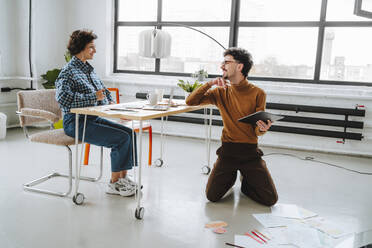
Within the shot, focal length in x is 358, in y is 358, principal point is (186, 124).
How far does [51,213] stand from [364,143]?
3379 millimetres

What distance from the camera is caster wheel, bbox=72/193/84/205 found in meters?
2.35

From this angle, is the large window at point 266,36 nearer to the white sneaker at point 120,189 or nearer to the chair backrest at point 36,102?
the chair backrest at point 36,102

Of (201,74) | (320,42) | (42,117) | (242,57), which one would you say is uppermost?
(320,42)

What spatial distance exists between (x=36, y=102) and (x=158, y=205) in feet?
3.81

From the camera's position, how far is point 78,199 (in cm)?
237

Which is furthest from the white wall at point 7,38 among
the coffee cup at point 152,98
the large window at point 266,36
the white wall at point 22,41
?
the coffee cup at point 152,98

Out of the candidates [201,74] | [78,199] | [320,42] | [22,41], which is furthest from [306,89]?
[22,41]

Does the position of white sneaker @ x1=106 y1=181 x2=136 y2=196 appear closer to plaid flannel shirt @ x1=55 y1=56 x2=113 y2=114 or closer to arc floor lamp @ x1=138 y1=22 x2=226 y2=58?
plaid flannel shirt @ x1=55 y1=56 x2=113 y2=114

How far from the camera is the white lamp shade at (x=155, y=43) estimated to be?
308cm

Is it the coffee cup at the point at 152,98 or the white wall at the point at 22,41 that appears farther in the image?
the white wall at the point at 22,41

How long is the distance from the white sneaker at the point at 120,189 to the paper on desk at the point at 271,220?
0.88 meters

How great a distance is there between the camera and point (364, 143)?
4.03 m

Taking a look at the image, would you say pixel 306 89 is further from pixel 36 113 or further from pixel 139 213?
pixel 36 113

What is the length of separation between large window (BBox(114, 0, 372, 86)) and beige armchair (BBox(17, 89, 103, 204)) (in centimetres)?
215
